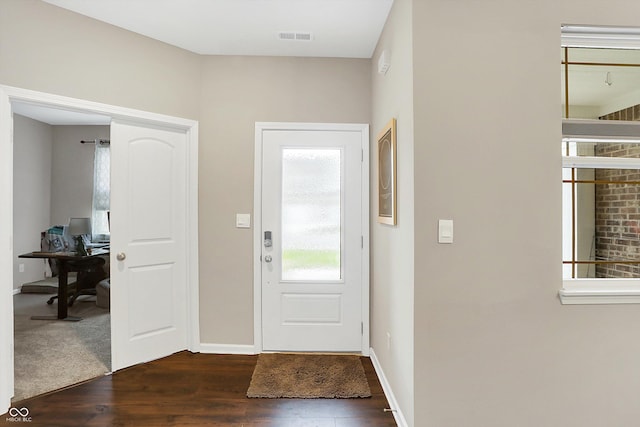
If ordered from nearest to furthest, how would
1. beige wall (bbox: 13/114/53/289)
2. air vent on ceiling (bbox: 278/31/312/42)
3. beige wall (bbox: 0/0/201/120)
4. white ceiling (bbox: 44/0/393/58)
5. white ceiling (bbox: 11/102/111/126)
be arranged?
beige wall (bbox: 0/0/201/120) < white ceiling (bbox: 44/0/393/58) < air vent on ceiling (bbox: 278/31/312/42) < white ceiling (bbox: 11/102/111/126) < beige wall (bbox: 13/114/53/289)

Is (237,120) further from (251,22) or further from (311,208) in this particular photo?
(311,208)

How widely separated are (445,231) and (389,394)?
50.8 inches

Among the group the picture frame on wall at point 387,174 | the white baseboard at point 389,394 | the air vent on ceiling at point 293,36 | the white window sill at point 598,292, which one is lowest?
the white baseboard at point 389,394

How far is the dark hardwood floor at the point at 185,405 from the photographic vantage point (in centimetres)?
211

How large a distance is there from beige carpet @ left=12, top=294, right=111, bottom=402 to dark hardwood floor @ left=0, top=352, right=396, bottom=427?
182 millimetres

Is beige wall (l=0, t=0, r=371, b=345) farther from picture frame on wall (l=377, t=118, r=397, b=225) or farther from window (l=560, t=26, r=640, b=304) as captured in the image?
window (l=560, t=26, r=640, b=304)

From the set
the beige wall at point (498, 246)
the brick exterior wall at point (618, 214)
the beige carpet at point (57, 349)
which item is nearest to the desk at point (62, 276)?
the beige carpet at point (57, 349)

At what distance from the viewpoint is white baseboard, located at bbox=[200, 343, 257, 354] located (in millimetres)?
3064

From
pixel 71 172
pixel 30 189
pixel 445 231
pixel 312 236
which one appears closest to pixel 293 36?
pixel 312 236

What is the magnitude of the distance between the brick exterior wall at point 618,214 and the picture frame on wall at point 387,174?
1.20 meters

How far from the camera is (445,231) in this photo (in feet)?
5.86

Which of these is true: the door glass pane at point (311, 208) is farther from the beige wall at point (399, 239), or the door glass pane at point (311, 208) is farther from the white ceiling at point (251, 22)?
the white ceiling at point (251, 22)

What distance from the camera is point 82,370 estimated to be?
2738 mm

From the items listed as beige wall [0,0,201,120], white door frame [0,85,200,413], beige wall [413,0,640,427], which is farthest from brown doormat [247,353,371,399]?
beige wall [0,0,201,120]
